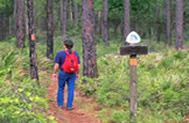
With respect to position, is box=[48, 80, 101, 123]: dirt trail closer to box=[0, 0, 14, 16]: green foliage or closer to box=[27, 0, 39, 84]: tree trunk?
box=[27, 0, 39, 84]: tree trunk

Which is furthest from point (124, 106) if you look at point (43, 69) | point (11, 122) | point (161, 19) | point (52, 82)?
point (161, 19)

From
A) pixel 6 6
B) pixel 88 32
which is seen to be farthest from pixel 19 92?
pixel 6 6

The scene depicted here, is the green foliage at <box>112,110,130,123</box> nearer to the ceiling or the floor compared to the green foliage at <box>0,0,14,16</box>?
nearer to the floor

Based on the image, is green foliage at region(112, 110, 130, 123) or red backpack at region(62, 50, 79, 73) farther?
red backpack at region(62, 50, 79, 73)

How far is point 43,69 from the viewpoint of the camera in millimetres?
13672

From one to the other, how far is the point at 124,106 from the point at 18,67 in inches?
213

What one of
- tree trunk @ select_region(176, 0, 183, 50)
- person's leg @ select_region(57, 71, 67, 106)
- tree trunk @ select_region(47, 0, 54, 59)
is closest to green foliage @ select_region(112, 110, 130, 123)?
person's leg @ select_region(57, 71, 67, 106)

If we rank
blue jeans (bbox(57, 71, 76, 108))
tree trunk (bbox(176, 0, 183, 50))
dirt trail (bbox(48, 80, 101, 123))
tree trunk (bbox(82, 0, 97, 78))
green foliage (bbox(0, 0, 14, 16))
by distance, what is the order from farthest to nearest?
1. green foliage (bbox(0, 0, 14, 16))
2. tree trunk (bbox(176, 0, 183, 50))
3. tree trunk (bbox(82, 0, 97, 78))
4. blue jeans (bbox(57, 71, 76, 108))
5. dirt trail (bbox(48, 80, 101, 123))

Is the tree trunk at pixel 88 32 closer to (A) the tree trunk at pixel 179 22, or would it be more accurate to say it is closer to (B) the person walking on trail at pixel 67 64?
(B) the person walking on trail at pixel 67 64

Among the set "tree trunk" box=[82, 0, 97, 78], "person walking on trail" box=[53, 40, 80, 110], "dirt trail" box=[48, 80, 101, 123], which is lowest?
"dirt trail" box=[48, 80, 101, 123]

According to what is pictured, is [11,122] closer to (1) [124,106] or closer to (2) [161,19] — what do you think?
(1) [124,106]

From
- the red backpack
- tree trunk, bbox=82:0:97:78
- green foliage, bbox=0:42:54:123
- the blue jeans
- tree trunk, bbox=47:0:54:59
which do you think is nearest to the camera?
green foliage, bbox=0:42:54:123

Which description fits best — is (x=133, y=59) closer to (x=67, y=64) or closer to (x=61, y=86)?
(x=67, y=64)

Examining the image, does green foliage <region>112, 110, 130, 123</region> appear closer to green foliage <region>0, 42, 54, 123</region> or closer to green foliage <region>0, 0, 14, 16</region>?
green foliage <region>0, 42, 54, 123</region>
